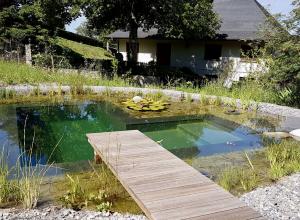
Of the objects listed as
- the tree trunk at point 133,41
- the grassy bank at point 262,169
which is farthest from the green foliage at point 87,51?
the grassy bank at point 262,169

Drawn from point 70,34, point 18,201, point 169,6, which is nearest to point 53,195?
point 18,201

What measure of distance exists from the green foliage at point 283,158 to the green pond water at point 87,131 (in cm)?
61

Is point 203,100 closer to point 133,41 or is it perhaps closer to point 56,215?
point 56,215

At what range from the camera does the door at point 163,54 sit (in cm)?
2356

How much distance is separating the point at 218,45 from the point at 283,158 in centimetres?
1665

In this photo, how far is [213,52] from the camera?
2139cm

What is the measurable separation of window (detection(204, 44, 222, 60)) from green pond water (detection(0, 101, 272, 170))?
1327cm

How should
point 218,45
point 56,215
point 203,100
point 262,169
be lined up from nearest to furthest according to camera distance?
point 56,215, point 262,169, point 203,100, point 218,45

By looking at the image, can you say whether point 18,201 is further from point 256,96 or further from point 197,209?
point 256,96

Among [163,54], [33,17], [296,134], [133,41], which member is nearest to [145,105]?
[296,134]

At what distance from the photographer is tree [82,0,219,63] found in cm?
1666

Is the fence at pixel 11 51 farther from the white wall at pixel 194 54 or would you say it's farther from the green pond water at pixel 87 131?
the white wall at pixel 194 54

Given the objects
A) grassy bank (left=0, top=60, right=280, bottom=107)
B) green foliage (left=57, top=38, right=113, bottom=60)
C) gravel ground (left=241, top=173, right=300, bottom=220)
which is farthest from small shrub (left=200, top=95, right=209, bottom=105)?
green foliage (left=57, top=38, right=113, bottom=60)

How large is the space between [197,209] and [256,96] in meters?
7.82
